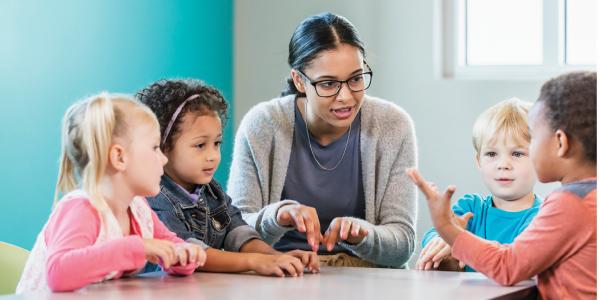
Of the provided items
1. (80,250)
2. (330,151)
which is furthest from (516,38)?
(80,250)

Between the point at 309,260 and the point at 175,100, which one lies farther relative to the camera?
the point at 175,100

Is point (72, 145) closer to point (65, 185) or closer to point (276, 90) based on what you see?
point (65, 185)

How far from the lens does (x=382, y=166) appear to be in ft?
8.04

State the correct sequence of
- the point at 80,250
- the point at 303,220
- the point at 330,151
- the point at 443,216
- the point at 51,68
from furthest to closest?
the point at 51,68 < the point at 330,151 < the point at 303,220 < the point at 443,216 < the point at 80,250

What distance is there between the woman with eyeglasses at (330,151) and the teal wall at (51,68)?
3.66ft

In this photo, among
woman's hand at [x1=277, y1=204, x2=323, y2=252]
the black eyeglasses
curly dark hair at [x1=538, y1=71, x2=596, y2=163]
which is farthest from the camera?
the black eyeglasses

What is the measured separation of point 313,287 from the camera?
166cm

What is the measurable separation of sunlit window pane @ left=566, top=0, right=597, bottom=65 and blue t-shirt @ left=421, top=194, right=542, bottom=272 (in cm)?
182

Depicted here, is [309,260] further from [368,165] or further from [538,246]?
[368,165]

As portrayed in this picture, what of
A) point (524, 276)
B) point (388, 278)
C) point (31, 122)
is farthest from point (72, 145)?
point (31, 122)

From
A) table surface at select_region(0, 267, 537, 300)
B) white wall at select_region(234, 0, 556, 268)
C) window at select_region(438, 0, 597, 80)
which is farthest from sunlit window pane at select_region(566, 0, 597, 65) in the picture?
table surface at select_region(0, 267, 537, 300)

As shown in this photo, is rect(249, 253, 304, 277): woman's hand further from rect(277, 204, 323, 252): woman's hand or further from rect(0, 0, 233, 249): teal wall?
rect(0, 0, 233, 249): teal wall

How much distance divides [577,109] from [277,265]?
621 millimetres

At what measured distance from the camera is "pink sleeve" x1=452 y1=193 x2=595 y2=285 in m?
1.61
